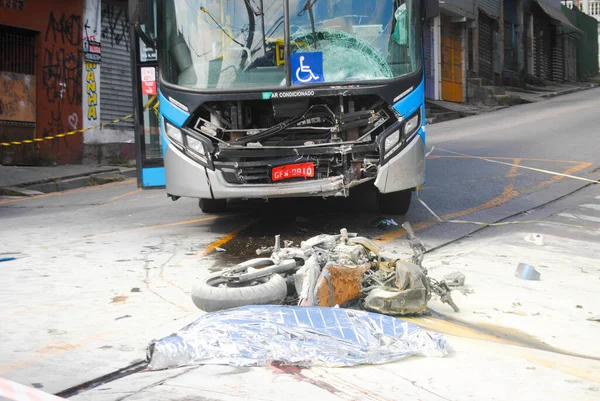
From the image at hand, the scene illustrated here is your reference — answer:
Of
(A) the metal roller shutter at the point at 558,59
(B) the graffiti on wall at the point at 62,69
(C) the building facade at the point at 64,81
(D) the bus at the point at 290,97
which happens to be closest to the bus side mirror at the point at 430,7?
(D) the bus at the point at 290,97

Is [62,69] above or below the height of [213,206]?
above

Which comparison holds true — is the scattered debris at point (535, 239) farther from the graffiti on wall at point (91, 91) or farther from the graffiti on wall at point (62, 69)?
the graffiti on wall at point (91, 91)

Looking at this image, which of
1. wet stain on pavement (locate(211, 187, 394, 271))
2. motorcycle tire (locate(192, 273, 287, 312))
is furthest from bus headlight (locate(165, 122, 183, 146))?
motorcycle tire (locate(192, 273, 287, 312))

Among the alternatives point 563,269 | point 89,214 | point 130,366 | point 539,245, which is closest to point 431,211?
point 539,245

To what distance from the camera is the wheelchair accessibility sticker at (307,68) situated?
794 centimetres

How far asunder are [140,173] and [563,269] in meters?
4.96

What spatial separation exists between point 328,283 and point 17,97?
14.1 metres

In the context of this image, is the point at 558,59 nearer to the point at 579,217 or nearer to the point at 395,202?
the point at 579,217

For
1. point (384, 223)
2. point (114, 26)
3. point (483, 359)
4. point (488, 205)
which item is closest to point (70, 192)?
point (114, 26)

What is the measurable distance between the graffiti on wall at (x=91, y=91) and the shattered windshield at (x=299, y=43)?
12.1 m

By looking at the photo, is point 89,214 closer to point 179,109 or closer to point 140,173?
point 140,173

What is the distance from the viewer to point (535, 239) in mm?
8117

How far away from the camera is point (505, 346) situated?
15.7 feet

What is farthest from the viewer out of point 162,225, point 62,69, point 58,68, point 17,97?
point 62,69
